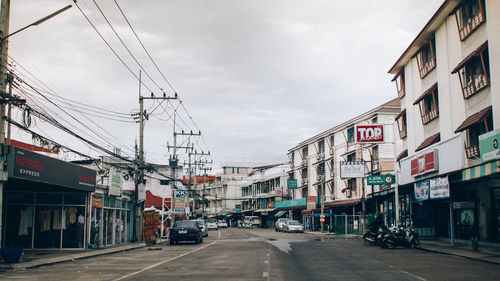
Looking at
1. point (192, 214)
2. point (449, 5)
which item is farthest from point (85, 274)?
point (192, 214)

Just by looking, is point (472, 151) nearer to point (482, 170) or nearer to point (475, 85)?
point (475, 85)

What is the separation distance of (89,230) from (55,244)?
6.38ft

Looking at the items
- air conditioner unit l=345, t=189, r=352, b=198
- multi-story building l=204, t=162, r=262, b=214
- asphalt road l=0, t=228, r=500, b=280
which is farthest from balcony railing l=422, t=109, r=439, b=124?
multi-story building l=204, t=162, r=262, b=214

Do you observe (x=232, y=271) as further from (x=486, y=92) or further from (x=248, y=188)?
(x=248, y=188)

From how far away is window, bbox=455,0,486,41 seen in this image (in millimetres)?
23639

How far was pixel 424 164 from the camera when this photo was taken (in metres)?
28.3

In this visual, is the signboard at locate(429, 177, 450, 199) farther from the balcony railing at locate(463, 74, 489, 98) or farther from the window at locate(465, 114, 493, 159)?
the balcony railing at locate(463, 74, 489, 98)

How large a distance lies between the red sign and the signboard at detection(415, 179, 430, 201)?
598 mm

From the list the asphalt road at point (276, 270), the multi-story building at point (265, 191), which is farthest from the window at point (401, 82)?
the multi-story building at point (265, 191)

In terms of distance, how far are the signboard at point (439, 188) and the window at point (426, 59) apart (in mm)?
7659

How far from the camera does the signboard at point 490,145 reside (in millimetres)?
18453

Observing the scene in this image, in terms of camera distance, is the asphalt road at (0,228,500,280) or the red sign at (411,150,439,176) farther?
the red sign at (411,150,439,176)

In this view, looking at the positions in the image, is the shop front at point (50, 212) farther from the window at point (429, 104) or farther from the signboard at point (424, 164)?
the window at point (429, 104)

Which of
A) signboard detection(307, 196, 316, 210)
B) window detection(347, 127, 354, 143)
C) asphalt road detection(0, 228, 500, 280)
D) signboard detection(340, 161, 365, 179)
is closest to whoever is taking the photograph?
asphalt road detection(0, 228, 500, 280)
